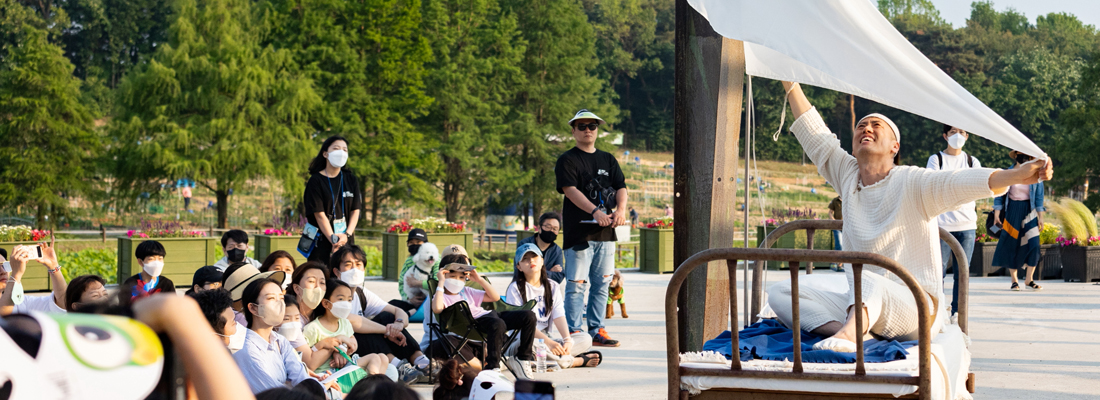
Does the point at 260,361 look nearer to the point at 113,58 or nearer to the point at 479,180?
the point at 479,180

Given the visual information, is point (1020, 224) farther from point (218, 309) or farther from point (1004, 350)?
point (218, 309)

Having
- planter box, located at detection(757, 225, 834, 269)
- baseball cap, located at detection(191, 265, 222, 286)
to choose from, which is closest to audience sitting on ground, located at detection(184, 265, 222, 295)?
baseball cap, located at detection(191, 265, 222, 286)

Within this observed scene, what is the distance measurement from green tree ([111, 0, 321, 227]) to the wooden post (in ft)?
80.4

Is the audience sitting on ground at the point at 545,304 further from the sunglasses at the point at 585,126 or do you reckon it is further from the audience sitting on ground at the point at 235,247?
the audience sitting on ground at the point at 235,247

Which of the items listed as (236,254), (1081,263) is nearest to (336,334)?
(236,254)

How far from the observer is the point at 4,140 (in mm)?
28031

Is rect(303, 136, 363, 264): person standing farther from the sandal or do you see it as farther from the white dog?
the sandal

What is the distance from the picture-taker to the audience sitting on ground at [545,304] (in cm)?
606

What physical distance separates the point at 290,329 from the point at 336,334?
1.76 feet

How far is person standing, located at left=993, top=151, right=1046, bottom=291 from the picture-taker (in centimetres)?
1049

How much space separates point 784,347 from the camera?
356cm

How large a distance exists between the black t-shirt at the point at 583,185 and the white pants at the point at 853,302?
2748mm

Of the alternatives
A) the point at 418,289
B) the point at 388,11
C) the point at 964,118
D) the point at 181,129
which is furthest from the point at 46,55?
the point at 964,118

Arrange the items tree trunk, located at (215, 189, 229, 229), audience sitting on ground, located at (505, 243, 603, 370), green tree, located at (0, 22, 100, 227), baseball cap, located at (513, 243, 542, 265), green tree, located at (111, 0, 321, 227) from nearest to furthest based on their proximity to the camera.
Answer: audience sitting on ground, located at (505, 243, 603, 370)
baseball cap, located at (513, 243, 542, 265)
green tree, located at (111, 0, 321, 227)
green tree, located at (0, 22, 100, 227)
tree trunk, located at (215, 189, 229, 229)
